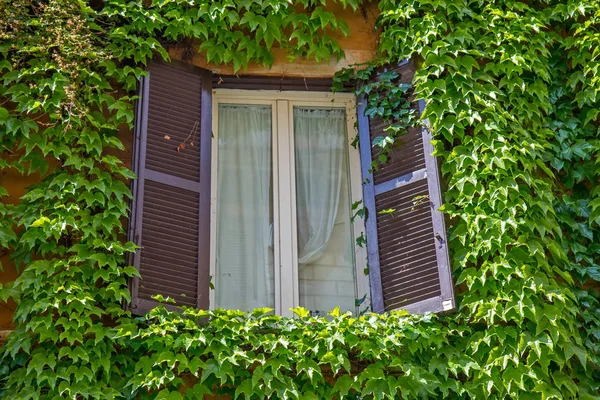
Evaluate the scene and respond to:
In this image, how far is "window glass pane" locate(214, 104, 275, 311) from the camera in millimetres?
7945

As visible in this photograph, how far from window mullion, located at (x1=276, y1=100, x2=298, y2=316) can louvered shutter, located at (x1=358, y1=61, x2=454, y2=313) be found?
561mm

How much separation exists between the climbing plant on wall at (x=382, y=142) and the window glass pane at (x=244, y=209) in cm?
50

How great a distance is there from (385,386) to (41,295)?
7.31 feet

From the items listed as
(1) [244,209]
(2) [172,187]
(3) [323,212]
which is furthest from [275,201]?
(2) [172,187]

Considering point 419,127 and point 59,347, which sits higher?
point 419,127

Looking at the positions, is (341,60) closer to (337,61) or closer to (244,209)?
(337,61)

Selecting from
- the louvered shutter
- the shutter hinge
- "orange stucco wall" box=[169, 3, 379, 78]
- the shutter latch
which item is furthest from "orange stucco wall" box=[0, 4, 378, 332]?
the shutter hinge

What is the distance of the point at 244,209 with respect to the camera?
8.25m

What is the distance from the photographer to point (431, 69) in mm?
8094

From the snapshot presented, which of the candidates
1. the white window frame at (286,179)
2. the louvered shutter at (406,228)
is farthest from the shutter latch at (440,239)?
the white window frame at (286,179)

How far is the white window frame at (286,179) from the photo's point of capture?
313 inches

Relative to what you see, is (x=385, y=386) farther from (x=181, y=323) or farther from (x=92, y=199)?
(x=92, y=199)

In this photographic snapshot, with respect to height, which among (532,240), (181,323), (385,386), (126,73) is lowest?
(385,386)

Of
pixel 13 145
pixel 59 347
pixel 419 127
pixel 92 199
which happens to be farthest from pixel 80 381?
pixel 419 127
